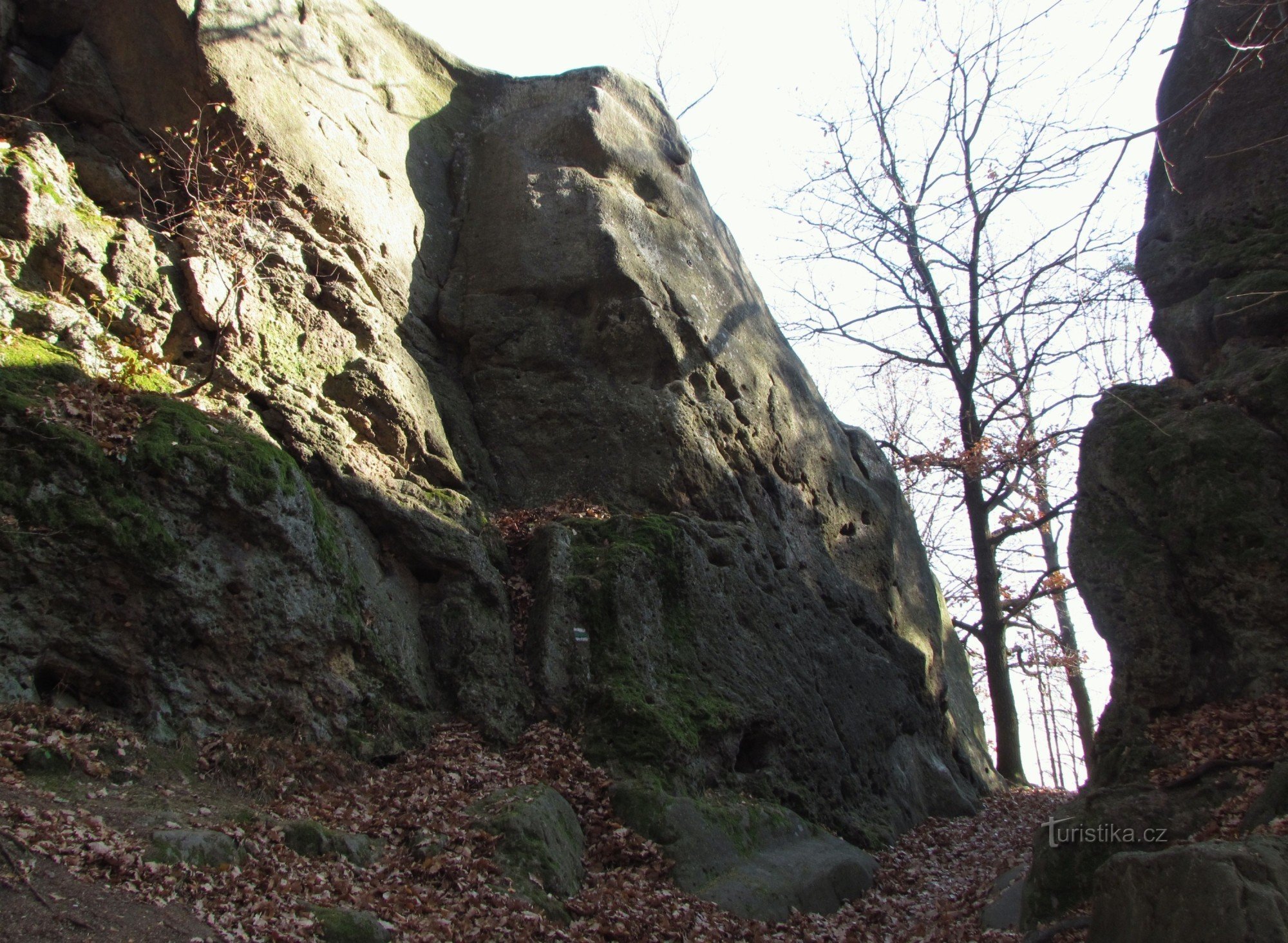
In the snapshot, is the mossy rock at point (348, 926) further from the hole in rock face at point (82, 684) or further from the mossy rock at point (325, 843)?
the hole in rock face at point (82, 684)

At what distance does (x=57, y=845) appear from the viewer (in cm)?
461

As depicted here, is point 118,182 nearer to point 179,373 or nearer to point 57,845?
point 179,373

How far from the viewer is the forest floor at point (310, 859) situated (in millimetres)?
4527

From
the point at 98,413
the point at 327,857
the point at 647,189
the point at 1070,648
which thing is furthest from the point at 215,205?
the point at 1070,648

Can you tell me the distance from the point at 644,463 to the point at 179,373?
5497 millimetres

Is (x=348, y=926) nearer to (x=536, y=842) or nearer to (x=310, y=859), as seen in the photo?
(x=310, y=859)

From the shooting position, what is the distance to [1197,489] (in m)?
8.57

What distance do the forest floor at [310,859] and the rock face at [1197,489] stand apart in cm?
183

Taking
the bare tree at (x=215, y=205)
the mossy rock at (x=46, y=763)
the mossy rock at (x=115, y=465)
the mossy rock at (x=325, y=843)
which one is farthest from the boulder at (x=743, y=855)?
the bare tree at (x=215, y=205)

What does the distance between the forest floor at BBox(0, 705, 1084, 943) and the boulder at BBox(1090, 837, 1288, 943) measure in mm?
1046

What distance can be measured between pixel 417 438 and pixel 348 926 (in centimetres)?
605

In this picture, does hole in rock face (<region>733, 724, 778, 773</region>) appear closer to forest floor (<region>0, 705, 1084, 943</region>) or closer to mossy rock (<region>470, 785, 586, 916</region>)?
forest floor (<region>0, 705, 1084, 943</region>)

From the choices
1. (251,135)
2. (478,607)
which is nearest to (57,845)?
(478,607)

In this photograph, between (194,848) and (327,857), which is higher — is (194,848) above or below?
above
